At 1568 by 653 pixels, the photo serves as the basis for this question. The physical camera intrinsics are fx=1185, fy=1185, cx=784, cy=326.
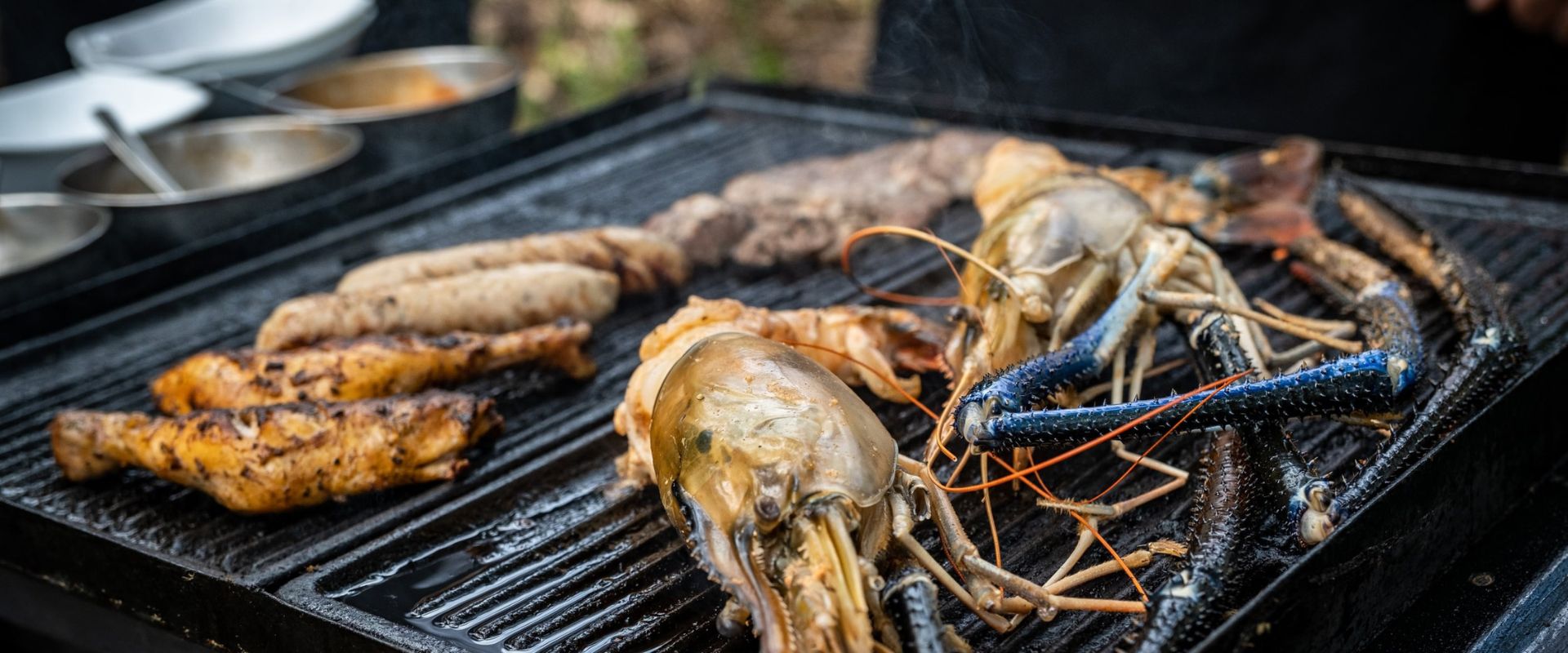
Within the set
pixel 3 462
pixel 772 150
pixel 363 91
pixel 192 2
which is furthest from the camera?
pixel 192 2

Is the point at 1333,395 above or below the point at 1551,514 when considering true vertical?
above

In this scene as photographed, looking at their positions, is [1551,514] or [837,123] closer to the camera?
[1551,514]

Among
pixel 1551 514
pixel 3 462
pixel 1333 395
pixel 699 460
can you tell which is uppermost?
pixel 1333 395

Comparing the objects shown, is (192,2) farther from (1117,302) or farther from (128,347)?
(1117,302)

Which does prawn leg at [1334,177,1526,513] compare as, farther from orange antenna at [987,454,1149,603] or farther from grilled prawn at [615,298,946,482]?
grilled prawn at [615,298,946,482]

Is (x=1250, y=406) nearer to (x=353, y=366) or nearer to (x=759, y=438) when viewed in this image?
(x=759, y=438)

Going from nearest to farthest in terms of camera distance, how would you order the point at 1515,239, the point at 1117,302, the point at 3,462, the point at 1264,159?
the point at 1117,302, the point at 3,462, the point at 1515,239, the point at 1264,159

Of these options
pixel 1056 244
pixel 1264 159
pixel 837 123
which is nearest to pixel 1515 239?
pixel 1264 159
